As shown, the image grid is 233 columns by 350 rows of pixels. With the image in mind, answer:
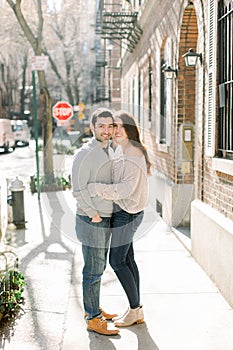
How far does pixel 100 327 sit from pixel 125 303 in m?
0.78

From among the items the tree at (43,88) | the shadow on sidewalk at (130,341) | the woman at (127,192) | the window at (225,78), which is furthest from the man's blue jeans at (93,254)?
the tree at (43,88)

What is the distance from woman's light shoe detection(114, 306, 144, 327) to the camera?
4316 millimetres

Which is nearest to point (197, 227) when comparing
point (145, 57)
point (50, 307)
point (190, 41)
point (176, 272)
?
point (176, 272)

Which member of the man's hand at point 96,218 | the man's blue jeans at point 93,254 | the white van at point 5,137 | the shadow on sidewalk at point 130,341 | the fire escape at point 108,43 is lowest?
the shadow on sidewalk at point 130,341

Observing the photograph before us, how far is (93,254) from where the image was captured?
407 cm

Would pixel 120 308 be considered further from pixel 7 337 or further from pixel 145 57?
pixel 145 57

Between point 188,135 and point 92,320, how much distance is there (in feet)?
14.7

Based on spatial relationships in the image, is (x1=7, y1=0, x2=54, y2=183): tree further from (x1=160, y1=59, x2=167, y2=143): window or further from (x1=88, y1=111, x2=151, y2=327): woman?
(x1=88, y1=111, x2=151, y2=327): woman

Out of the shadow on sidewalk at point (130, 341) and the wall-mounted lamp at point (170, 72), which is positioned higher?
the wall-mounted lamp at point (170, 72)

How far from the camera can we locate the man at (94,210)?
12.8 feet

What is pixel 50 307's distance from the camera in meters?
4.81

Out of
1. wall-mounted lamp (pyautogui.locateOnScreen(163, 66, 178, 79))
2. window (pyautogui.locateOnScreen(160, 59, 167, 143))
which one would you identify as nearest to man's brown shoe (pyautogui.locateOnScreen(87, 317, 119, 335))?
wall-mounted lamp (pyautogui.locateOnScreen(163, 66, 178, 79))

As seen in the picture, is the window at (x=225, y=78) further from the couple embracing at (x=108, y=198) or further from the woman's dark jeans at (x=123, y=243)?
the woman's dark jeans at (x=123, y=243)

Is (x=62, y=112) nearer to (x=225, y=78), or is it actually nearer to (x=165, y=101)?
(x=165, y=101)
